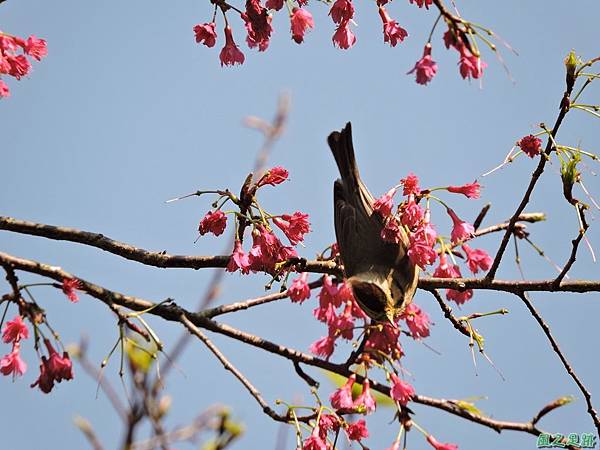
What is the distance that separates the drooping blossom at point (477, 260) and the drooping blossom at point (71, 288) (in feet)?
6.78

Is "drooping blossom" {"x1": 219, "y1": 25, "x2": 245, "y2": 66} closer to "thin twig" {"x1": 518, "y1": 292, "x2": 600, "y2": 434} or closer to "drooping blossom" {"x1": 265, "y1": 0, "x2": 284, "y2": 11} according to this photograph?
"drooping blossom" {"x1": 265, "y1": 0, "x2": 284, "y2": 11}

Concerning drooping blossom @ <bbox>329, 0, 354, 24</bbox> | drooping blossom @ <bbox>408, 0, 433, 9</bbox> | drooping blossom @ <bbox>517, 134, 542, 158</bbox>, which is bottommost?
drooping blossom @ <bbox>517, 134, 542, 158</bbox>

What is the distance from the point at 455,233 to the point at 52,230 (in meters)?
1.98

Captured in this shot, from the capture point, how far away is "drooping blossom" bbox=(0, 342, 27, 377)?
4.32 metres

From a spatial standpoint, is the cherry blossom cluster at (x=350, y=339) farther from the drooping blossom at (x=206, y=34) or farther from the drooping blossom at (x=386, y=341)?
the drooping blossom at (x=206, y=34)

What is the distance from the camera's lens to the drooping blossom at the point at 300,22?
4.25 metres

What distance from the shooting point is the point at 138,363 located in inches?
170

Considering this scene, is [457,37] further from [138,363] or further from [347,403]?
[138,363]

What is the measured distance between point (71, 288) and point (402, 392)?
1551mm

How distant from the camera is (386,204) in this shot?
4.69 meters

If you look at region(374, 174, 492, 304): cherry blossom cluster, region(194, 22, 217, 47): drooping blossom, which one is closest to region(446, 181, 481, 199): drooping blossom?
region(374, 174, 492, 304): cherry blossom cluster

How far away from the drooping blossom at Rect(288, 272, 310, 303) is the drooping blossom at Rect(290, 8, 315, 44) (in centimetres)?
116

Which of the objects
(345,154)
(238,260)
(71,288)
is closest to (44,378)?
(71,288)

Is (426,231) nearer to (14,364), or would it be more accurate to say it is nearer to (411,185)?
(411,185)
